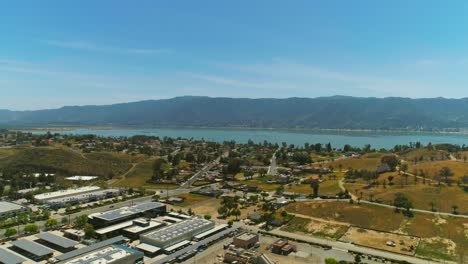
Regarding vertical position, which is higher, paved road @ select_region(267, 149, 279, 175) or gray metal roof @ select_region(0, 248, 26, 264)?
Answer: paved road @ select_region(267, 149, 279, 175)

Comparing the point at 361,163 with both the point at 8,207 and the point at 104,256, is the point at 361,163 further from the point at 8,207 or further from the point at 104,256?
the point at 8,207

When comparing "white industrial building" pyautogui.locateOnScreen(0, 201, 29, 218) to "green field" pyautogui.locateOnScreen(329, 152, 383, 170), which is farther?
"green field" pyautogui.locateOnScreen(329, 152, 383, 170)

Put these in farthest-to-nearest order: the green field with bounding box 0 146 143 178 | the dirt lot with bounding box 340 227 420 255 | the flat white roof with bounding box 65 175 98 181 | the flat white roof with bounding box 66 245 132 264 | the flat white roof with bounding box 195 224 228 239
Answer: the green field with bounding box 0 146 143 178 → the flat white roof with bounding box 65 175 98 181 → the flat white roof with bounding box 195 224 228 239 → the dirt lot with bounding box 340 227 420 255 → the flat white roof with bounding box 66 245 132 264

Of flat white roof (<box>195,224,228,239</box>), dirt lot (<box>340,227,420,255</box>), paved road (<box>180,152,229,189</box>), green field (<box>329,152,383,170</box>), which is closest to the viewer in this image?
dirt lot (<box>340,227,420,255</box>)

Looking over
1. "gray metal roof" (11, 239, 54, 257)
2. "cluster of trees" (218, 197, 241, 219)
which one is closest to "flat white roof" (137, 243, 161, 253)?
"gray metal roof" (11, 239, 54, 257)

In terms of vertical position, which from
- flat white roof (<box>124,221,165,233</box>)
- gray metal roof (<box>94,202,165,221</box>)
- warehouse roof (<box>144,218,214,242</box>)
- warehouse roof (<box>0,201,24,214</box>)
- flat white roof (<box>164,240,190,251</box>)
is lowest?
flat white roof (<box>164,240,190,251</box>)

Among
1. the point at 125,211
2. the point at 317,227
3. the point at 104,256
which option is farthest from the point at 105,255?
the point at 317,227

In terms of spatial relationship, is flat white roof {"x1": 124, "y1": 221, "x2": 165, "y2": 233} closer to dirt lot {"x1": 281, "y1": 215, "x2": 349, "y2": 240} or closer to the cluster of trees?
the cluster of trees
